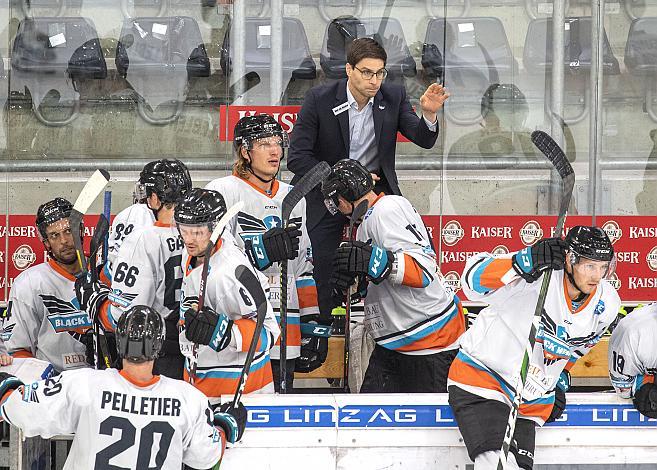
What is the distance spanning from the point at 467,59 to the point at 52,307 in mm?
2267

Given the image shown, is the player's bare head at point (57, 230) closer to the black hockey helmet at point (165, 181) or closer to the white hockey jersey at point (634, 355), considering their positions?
the black hockey helmet at point (165, 181)

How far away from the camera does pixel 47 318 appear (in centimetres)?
351

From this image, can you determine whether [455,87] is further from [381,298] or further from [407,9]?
[381,298]

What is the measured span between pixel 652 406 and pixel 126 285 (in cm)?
146

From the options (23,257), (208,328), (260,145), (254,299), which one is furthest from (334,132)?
(23,257)

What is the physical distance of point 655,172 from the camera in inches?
193

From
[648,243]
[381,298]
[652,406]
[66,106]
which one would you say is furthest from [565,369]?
[66,106]

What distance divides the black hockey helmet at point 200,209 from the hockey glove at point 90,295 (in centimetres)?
47

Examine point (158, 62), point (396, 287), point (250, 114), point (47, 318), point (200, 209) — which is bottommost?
point (47, 318)

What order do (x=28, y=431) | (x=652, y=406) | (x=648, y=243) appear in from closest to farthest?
(x=28, y=431)
(x=652, y=406)
(x=648, y=243)

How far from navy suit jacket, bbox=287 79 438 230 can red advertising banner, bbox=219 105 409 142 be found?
99 centimetres

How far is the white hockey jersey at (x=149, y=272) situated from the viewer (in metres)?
3.10

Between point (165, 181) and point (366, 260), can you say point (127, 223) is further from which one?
point (366, 260)

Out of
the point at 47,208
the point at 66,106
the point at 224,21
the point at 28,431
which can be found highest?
the point at 224,21
